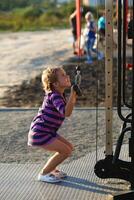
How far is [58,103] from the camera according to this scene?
5.48m

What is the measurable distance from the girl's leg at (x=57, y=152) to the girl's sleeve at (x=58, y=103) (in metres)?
0.33

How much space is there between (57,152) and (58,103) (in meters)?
0.51

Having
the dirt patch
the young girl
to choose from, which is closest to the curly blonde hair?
the young girl

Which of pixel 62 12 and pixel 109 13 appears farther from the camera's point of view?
pixel 62 12

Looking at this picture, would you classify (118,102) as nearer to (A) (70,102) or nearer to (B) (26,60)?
(A) (70,102)

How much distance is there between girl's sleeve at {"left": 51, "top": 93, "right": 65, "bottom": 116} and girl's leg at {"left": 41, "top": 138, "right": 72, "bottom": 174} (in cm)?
33

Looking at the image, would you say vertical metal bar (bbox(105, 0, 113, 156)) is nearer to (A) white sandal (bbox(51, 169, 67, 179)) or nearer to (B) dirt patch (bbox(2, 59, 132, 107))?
(A) white sandal (bbox(51, 169, 67, 179))

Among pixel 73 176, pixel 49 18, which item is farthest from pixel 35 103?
pixel 49 18

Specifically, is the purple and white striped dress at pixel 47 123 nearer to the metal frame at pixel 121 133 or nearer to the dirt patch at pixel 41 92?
the metal frame at pixel 121 133

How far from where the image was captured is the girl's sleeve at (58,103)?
543 cm

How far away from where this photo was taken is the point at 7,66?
1753cm

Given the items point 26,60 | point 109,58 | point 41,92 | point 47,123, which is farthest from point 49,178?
→ point 26,60

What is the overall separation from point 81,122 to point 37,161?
2.00 metres

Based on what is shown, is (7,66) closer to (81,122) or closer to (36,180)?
(81,122)
